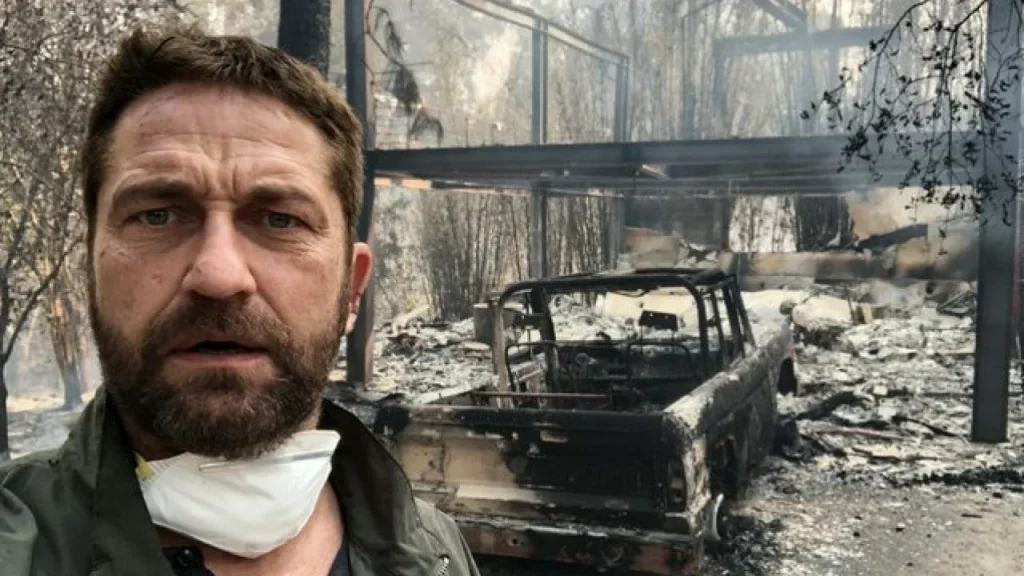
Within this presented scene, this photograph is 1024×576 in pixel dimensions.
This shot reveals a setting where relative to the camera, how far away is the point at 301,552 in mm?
1128

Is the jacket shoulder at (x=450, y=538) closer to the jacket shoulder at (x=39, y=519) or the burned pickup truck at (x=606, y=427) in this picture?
the jacket shoulder at (x=39, y=519)

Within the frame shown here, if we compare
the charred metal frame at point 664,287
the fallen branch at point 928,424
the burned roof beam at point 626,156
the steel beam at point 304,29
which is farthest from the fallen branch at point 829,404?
the steel beam at point 304,29

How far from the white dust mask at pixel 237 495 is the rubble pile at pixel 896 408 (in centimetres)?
453

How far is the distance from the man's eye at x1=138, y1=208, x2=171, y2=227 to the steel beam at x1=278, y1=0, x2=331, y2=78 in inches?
192

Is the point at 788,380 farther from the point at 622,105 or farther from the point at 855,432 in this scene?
the point at 622,105

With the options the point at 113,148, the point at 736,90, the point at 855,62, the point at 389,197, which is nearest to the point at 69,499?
the point at 113,148

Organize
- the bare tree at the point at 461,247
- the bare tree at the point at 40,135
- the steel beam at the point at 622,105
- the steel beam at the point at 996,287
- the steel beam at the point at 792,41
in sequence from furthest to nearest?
the steel beam at the point at 622,105, the steel beam at the point at 792,41, the bare tree at the point at 461,247, the bare tree at the point at 40,135, the steel beam at the point at 996,287

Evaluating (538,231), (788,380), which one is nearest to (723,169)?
(538,231)

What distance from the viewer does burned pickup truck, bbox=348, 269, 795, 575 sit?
3.60m

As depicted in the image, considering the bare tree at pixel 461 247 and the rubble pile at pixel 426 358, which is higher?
the bare tree at pixel 461 247

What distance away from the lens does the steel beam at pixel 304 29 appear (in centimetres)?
563

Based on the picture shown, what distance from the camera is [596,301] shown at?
5.14 metres

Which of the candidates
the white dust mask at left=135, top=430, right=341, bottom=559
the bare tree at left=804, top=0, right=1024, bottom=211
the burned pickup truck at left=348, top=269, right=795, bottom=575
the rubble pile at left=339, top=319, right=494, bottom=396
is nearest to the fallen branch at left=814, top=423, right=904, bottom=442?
the burned pickup truck at left=348, top=269, right=795, bottom=575

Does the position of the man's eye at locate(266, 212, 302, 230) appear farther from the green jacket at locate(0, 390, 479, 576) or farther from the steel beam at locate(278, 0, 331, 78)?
the steel beam at locate(278, 0, 331, 78)
